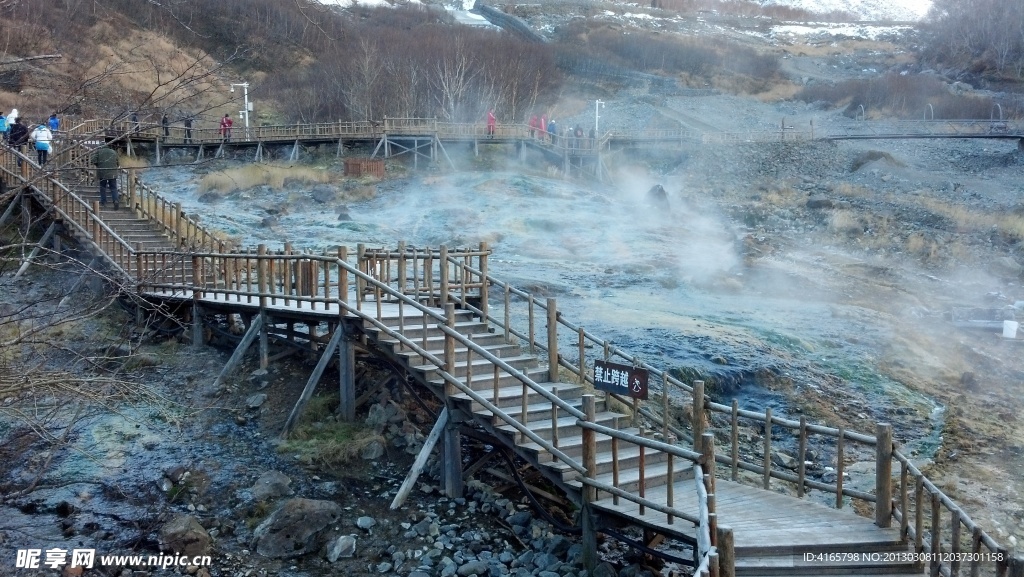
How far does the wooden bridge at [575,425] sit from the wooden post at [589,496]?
2 cm

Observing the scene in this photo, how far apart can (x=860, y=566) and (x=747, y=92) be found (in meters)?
66.3

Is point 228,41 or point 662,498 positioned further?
point 228,41

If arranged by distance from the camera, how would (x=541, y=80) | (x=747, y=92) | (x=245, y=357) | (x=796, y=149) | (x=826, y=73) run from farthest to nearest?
1. (x=826, y=73)
2. (x=747, y=92)
3. (x=541, y=80)
4. (x=796, y=149)
5. (x=245, y=357)

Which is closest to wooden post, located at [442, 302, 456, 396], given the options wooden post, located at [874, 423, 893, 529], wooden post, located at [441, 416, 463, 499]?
wooden post, located at [441, 416, 463, 499]

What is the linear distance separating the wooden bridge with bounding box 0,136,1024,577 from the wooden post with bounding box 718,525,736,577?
2 centimetres

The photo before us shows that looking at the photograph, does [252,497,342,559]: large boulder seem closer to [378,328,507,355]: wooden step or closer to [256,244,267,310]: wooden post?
[378,328,507,355]: wooden step

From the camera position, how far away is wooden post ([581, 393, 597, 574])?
31.9 feet

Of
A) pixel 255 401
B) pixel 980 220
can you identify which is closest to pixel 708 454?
pixel 255 401

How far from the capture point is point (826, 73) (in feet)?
250

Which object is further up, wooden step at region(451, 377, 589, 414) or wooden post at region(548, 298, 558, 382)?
wooden post at region(548, 298, 558, 382)

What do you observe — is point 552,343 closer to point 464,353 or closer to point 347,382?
point 464,353

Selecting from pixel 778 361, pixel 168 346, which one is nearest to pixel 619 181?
pixel 778 361

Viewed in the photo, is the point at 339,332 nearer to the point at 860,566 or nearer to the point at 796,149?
the point at 860,566

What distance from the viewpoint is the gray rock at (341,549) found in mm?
10250
